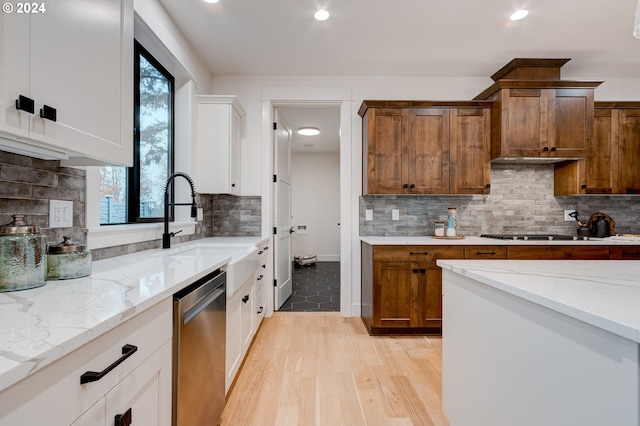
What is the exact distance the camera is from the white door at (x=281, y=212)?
353 cm

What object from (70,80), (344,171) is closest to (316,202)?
(344,171)

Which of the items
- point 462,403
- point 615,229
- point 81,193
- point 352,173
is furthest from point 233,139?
point 615,229

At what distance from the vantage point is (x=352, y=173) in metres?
3.42

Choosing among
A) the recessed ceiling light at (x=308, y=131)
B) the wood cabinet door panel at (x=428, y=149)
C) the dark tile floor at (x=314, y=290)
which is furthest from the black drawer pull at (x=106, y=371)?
the recessed ceiling light at (x=308, y=131)

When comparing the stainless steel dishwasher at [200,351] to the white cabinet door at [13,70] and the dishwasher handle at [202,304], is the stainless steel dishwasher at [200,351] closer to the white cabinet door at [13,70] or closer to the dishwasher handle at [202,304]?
the dishwasher handle at [202,304]

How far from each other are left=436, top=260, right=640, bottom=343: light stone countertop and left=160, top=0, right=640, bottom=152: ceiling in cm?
195

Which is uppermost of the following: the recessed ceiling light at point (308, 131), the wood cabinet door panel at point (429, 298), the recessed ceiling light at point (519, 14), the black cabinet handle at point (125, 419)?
the recessed ceiling light at point (519, 14)

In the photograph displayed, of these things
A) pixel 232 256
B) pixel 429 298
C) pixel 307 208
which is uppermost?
pixel 307 208

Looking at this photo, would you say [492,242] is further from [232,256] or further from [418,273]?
[232,256]

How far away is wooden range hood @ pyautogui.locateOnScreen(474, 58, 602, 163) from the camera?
9.64ft

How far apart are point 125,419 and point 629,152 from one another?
14.6ft

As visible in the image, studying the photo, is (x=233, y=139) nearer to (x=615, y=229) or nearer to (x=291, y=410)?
(x=291, y=410)

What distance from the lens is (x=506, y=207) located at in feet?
11.2

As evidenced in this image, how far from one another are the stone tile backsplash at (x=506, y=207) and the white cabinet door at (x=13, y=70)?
2.88m
